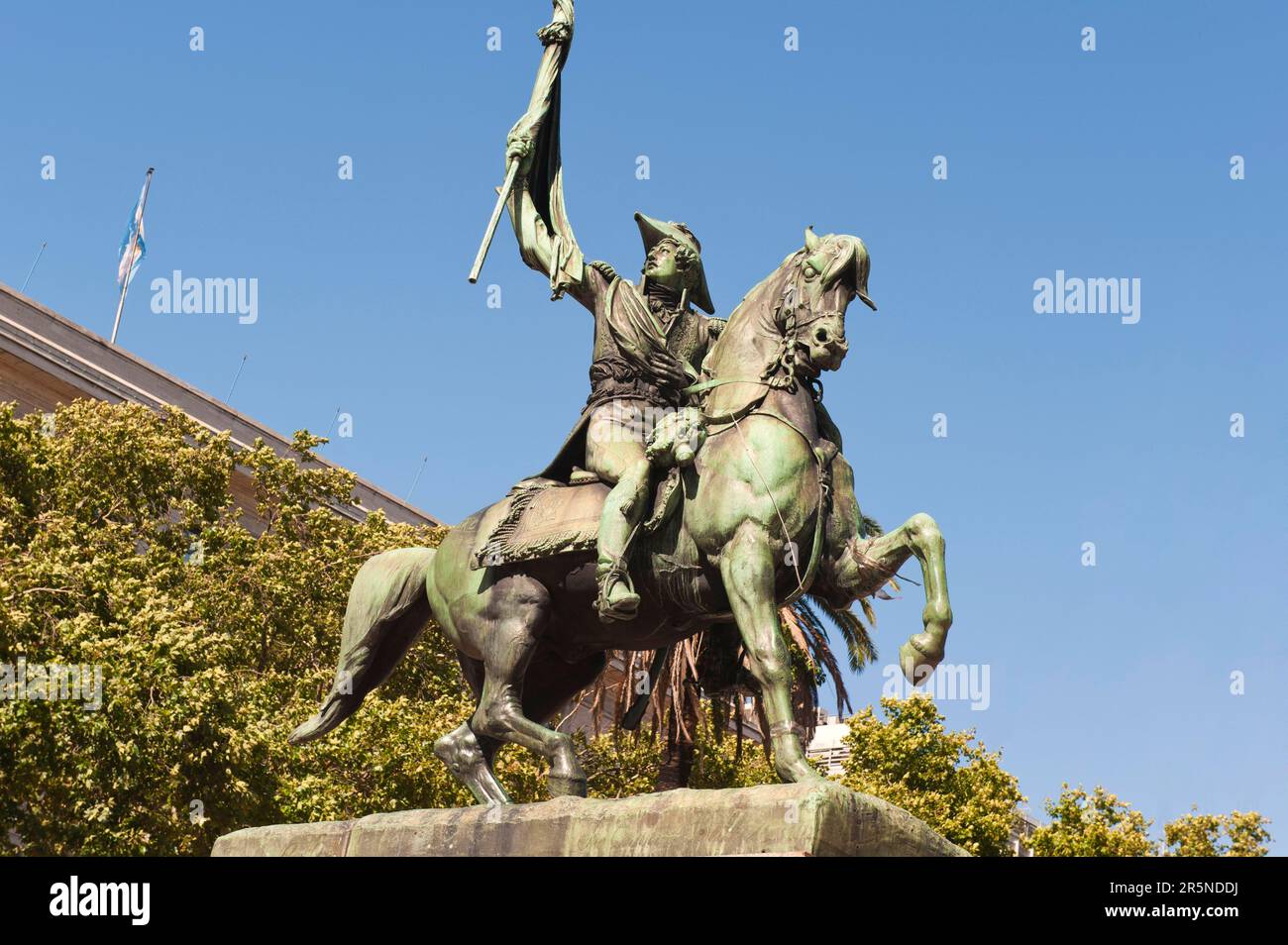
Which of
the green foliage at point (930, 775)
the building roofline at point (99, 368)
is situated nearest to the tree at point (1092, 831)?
the green foliage at point (930, 775)

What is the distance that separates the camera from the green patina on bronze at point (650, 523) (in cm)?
1014

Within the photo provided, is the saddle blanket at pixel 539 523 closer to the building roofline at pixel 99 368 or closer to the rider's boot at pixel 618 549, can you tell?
the rider's boot at pixel 618 549

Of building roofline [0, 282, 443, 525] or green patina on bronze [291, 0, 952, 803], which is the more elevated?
building roofline [0, 282, 443, 525]

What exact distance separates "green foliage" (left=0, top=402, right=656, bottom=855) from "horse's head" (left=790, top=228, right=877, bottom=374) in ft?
39.7

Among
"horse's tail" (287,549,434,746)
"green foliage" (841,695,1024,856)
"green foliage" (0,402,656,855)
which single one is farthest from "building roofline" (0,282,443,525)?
"horse's tail" (287,549,434,746)

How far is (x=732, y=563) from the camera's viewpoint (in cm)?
1005

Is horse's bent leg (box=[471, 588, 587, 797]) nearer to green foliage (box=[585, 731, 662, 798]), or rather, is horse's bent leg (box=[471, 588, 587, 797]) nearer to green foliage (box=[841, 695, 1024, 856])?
green foliage (box=[585, 731, 662, 798])

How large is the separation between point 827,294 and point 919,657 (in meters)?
2.35

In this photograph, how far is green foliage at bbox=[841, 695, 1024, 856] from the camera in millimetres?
31609

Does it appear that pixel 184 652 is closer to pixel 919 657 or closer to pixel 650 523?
pixel 650 523
